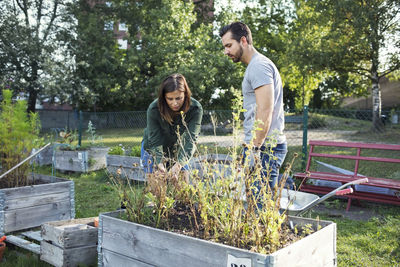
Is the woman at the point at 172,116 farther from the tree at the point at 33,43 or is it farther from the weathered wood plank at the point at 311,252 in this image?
the tree at the point at 33,43

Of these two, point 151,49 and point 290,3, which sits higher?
point 290,3

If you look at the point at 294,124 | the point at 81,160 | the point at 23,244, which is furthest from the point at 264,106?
the point at 294,124

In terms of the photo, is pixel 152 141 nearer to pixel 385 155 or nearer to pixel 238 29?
pixel 238 29

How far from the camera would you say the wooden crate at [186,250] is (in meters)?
1.57

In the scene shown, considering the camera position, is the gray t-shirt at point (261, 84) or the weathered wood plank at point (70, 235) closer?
the gray t-shirt at point (261, 84)

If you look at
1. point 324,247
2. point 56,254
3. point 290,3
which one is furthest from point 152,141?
point 290,3

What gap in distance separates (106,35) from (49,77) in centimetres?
375

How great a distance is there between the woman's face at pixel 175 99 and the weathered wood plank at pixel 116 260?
125 centimetres

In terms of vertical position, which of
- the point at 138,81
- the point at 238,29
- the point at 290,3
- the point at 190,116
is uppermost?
the point at 290,3

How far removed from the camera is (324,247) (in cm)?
186

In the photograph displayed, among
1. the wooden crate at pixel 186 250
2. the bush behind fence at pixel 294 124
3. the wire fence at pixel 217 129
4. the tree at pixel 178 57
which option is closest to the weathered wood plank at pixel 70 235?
the wooden crate at pixel 186 250

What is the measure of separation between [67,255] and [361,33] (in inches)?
486

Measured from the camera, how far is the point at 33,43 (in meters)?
17.2

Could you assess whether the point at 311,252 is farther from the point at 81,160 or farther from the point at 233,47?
the point at 81,160
